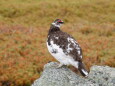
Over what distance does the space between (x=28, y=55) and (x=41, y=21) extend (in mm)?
11509

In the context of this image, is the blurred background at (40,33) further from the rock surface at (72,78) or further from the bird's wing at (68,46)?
the bird's wing at (68,46)

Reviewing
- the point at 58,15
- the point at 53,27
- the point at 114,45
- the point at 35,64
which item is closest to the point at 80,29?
the point at 114,45

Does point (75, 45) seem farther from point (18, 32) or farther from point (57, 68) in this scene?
point (18, 32)

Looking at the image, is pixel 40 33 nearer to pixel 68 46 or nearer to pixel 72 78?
pixel 72 78

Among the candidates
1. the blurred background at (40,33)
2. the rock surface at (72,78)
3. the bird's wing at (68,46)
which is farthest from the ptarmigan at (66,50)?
the blurred background at (40,33)

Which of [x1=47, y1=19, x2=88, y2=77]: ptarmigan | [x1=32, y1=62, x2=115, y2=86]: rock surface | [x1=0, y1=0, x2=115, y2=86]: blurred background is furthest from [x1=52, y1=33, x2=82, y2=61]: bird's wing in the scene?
[x1=0, y1=0, x2=115, y2=86]: blurred background

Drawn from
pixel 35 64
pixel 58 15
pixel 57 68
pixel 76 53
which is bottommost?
pixel 58 15

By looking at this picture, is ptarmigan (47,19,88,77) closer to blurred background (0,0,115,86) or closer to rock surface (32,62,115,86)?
rock surface (32,62,115,86)

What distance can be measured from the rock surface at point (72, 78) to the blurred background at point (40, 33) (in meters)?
2.99

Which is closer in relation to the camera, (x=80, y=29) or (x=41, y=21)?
(x=80, y=29)

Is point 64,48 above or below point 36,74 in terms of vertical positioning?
above

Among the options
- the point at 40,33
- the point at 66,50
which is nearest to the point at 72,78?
the point at 66,50

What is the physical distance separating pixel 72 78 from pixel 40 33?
11161 mm

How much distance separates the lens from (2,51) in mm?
14344
